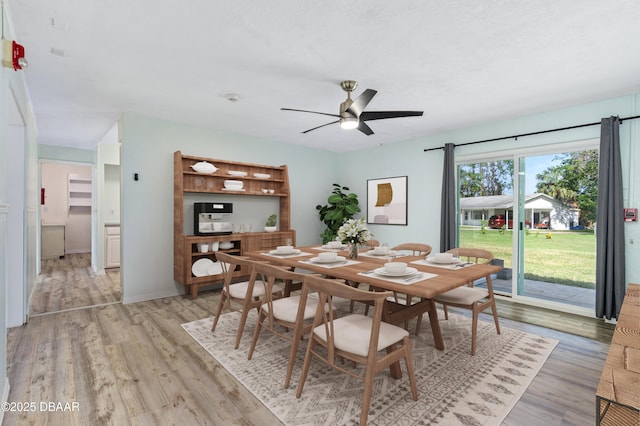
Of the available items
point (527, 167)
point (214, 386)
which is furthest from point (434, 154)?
point (214, 386)

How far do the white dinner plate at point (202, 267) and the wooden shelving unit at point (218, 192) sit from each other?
67 mm

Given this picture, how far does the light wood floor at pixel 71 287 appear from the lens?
161 inches

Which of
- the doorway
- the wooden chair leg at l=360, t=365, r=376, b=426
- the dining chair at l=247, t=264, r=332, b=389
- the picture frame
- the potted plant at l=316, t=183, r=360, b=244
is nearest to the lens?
the wooden chair leg at l=360, t=365, r=376, b=426

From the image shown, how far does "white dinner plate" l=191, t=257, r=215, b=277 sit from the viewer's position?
4.41m

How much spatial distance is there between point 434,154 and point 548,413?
389cm

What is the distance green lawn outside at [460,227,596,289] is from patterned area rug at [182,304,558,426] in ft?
5.05

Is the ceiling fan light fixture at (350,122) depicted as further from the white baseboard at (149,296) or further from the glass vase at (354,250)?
the white baseboard at (149,296)

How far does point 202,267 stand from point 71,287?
235 centimetres

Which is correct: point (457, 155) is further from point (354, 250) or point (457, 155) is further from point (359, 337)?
point (359, 337)

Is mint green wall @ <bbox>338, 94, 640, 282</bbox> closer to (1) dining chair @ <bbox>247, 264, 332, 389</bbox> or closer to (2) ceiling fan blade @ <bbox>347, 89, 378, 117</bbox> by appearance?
(2) ceiling fan blade @ <bbox>347, 89, 378, 117</bbox>

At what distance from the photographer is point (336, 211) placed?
6062 mm

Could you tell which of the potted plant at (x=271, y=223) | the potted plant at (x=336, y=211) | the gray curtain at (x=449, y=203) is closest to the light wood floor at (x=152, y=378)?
the gray curtain at (x=449, y=203)

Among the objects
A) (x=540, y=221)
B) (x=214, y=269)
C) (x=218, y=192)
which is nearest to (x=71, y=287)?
(x=214, y=269)

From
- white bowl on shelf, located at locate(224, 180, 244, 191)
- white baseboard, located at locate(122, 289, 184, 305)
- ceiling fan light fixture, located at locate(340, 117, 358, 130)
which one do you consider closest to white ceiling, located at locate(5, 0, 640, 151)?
ceiling fan light fixture, located at locate(340, 117, 358, 130)
